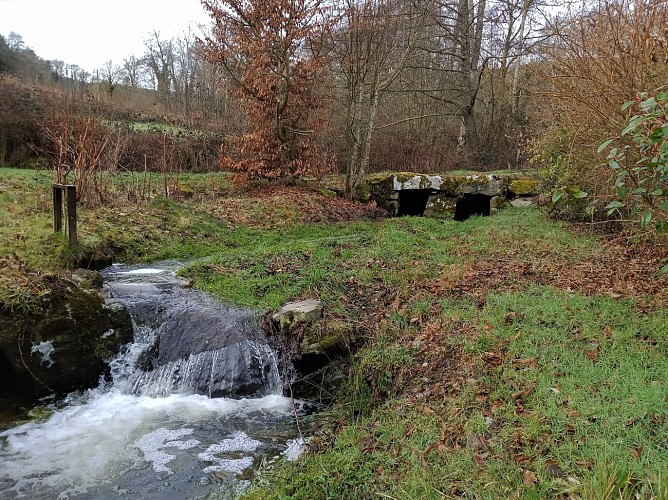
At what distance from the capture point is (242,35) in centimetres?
1304

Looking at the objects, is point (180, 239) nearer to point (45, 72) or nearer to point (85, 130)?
point (85, 130)

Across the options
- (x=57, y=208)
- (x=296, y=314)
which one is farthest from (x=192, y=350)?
(x=57, y=208)

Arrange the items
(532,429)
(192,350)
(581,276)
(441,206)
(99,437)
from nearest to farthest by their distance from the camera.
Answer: (532,429), (99,437), (192,350), (581,276), (441,206)

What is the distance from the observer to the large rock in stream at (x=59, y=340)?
4977 mm

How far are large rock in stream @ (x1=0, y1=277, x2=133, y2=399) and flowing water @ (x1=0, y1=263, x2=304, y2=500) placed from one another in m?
0.19

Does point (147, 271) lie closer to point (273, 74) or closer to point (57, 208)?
point (57, 208)

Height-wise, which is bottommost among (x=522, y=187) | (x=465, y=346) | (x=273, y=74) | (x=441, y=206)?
(x=465, y=346)

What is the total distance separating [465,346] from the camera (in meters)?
4.51

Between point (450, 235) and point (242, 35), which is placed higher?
point (242, 35)

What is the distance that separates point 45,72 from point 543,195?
28440mm

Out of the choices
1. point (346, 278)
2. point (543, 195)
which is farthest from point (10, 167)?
point (543, 195)

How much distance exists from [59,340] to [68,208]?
2.36m

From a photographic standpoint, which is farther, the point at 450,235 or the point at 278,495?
the point at 450,235

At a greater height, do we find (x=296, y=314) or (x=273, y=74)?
(x=273, y=74)
